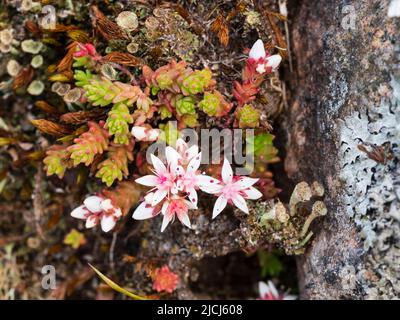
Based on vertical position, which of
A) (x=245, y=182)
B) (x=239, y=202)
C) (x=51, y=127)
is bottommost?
(x=239, y=202)

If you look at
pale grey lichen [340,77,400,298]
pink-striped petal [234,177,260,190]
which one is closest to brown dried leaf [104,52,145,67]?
pink-striped petal [234,177,260,190]

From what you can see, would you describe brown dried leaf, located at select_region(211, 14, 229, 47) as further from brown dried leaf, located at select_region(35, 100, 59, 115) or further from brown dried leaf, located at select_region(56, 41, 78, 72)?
brown dried leaf, located at select_region(35, 100, 59, 115)

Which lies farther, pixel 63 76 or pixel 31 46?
pixel 31 46

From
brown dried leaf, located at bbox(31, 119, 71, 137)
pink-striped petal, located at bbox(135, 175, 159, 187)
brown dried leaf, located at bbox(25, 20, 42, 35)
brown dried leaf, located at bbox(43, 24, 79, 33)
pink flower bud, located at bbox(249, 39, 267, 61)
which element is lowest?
pink-striped petal, located at bbox(135, 175, 159, 187)

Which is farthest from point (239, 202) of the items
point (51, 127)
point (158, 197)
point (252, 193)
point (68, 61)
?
point (68, 61)

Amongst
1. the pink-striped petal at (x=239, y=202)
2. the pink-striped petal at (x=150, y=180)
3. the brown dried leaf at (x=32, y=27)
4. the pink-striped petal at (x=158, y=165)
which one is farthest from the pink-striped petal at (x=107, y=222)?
→ the brown dried leaf at (x=32, y=27)

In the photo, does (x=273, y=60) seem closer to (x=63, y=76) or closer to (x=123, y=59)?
(x=123, y=59)
